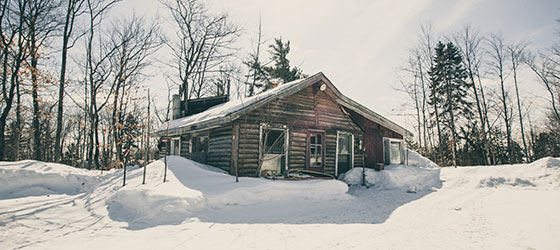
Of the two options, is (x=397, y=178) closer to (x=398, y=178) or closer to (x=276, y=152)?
(x=398, y=178)

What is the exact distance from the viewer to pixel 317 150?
12.1 m

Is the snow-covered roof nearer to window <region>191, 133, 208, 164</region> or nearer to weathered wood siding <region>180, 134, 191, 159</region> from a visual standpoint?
window <region>191, 133, 208, 164</region>

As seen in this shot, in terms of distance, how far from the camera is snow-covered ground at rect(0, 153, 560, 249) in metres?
4.54

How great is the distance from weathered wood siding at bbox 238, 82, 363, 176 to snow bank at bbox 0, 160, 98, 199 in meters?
7.01

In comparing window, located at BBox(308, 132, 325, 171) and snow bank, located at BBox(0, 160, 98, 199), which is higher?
window, located at BBox(308, 132, 325, 171)

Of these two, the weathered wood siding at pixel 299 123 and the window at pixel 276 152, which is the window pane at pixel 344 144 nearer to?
the weathered wood siding at pixel 299 123

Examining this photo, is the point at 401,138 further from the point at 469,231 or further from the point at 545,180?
the point at 469,231

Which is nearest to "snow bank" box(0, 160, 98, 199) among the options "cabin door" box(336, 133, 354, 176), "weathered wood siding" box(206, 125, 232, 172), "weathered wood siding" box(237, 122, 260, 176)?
"weathered wood siding" box(206, 125, 232, 172)

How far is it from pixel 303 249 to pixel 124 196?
5.27 m

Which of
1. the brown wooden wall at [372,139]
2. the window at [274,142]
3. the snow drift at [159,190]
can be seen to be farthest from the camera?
the brown wooden wall at [372,139]

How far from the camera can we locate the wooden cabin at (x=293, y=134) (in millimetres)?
9656

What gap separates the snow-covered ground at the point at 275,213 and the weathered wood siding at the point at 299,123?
1805 mm

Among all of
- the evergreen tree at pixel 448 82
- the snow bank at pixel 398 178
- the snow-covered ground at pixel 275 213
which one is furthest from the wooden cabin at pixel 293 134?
the evergreen tree at pixel 448 82

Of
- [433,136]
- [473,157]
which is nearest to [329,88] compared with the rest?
[433,136]
